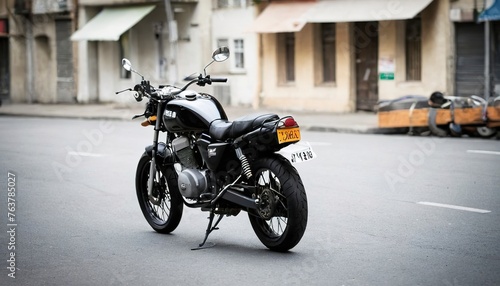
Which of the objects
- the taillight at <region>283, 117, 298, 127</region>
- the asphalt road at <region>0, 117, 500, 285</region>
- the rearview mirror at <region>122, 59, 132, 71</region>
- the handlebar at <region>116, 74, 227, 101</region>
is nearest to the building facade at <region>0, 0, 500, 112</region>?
the asphalt road at <region>0, 117, 500, 285</region>

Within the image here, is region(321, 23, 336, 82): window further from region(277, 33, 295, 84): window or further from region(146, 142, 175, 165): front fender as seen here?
region(146, 142, 175, 165): front fender

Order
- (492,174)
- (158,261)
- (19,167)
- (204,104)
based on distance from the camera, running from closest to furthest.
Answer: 1. (158,261)
2. (204,104)
3. (492,174)
4. (19,167)

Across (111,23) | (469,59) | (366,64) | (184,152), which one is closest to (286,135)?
(184,152)

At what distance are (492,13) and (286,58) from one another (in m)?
8.45

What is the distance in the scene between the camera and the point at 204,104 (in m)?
8.86

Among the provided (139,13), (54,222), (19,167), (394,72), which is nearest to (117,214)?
(54,222)

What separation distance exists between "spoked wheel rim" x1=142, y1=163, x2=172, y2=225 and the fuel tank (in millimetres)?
676

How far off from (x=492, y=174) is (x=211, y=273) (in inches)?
271

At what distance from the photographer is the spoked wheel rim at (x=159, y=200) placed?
9.57 metres

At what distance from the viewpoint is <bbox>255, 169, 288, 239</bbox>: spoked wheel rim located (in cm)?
814

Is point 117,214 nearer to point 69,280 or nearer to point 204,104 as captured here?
point 204,104

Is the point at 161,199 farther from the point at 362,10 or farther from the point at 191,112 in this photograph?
the point at 362,10

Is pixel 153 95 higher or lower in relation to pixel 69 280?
higher

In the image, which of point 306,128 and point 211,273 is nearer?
point 211,273
